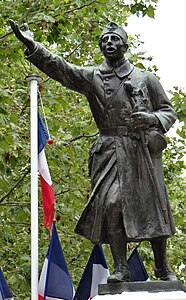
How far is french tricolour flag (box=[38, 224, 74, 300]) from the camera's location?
10.4 m

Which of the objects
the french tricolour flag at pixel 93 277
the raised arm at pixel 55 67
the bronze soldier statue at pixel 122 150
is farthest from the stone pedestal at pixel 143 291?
the french tricolour flag at pixel 93 277

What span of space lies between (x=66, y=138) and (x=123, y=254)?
684 cm

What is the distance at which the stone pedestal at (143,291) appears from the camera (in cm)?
779

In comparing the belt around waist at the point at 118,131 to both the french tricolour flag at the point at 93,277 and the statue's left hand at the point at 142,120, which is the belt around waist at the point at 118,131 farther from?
the french tricolour flag at the point at 93,277

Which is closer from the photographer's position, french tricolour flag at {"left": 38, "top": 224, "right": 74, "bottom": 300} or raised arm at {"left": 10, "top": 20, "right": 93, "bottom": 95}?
raised arm at {"left": 10, "top": 20, "right": 93, "bottom": 95}

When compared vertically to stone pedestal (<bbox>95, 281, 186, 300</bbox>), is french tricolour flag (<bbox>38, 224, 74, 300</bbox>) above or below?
above

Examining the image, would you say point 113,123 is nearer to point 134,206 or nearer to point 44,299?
point 134,206

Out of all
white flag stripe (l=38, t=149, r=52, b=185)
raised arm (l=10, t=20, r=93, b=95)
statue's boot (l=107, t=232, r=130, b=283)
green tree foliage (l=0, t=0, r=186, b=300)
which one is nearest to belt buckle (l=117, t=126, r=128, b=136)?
raised arm (l=10, t=20, r=93, b=95)

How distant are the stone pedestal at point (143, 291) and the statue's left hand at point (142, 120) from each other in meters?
1.39

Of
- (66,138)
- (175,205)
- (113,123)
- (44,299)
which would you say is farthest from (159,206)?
(175,205)

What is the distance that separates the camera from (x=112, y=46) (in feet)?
27.9

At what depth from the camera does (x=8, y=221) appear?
48.5 ft

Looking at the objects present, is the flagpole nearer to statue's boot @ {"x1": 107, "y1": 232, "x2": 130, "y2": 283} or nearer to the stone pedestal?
statue's boot @ {"x1": 107, "y1": 232, "x2": 130, "y2": 283}

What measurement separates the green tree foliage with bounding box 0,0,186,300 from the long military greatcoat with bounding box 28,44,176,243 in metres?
4.99
